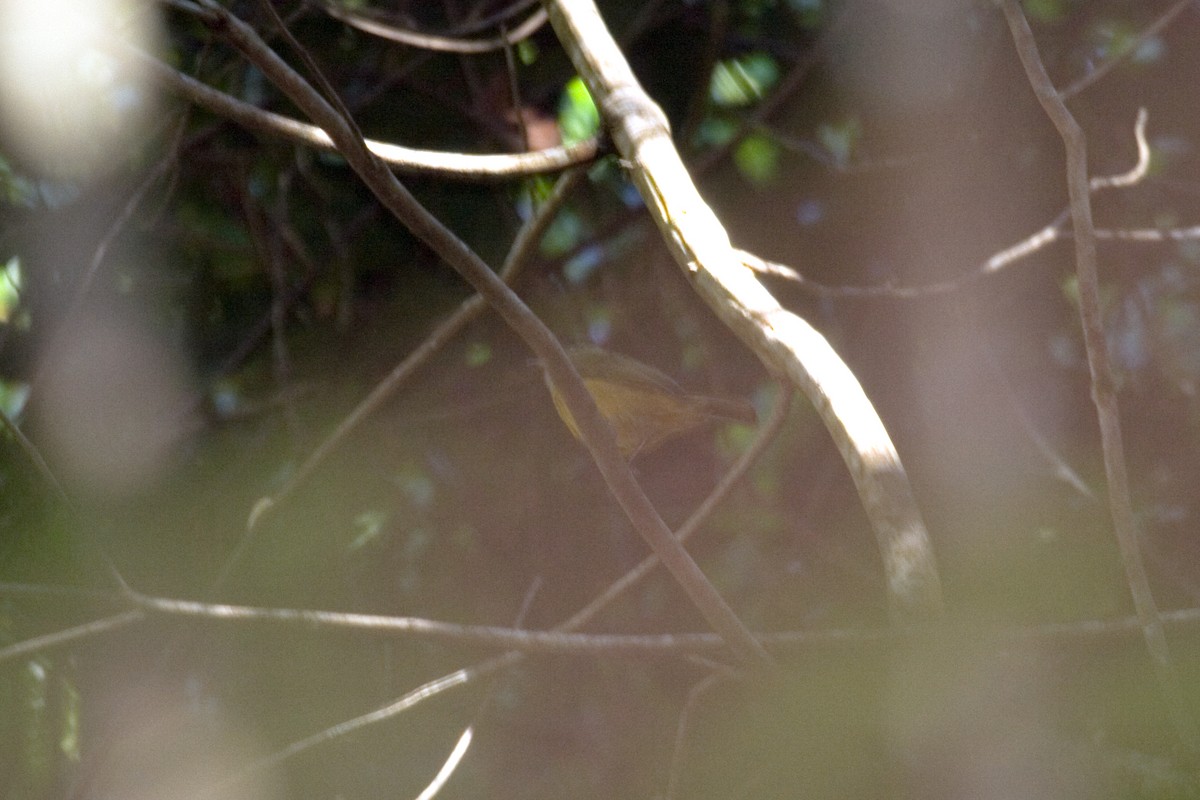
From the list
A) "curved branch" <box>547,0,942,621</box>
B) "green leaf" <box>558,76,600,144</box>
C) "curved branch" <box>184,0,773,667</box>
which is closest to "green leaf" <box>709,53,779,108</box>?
"green leaf" <box>558,76,600,144</box>

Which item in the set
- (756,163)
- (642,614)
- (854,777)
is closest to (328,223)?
(756,163)

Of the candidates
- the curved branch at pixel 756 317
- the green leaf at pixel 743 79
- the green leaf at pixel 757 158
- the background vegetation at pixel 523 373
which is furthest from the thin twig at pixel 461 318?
the green leaf at pixel 743 79

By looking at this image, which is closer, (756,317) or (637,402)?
(756,317)

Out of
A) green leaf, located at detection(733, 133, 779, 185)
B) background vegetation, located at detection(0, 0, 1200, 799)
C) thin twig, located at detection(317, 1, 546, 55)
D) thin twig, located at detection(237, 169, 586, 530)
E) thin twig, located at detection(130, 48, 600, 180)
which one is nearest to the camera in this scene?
thin twig, located at detection(130, 48, 600, 180)

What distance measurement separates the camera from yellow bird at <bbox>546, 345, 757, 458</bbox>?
2742 millimetres

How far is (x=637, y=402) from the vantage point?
9.24 feet

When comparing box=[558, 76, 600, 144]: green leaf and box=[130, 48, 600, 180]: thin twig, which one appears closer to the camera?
box=[130, 48, 600, 180]: thin twig

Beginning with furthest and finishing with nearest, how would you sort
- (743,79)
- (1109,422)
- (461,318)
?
(743,79) → (461,318) → (1109,422)

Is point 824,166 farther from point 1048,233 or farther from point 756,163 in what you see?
point 1048,233

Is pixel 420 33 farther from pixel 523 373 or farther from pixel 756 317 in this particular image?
pixel 756 317

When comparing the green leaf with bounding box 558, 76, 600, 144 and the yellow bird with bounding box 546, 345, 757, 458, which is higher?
the green leaf with bounding box 558, 76, 600, 144

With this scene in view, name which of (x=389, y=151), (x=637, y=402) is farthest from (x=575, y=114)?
(x=389, y=151)

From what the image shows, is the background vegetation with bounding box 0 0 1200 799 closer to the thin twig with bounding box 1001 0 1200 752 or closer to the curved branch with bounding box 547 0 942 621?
the curved branch with bounding box 547 0 942 621

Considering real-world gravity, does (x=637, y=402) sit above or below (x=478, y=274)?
below
